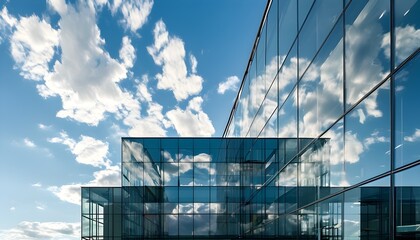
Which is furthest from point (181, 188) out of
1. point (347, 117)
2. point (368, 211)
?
point (368, 211)

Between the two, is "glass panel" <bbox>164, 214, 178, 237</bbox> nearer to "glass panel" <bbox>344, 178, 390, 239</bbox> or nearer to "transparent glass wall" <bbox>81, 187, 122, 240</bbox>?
"transparent glass wall" <bbox>81, 187, 122, 240</bbox>

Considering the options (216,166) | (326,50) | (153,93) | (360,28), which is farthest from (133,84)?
(360,28)

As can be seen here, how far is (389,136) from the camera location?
24.6 feet

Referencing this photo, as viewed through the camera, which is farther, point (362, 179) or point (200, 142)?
point (200, 142)

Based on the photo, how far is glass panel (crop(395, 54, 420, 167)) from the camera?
6.68 metres

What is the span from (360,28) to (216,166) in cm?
2152

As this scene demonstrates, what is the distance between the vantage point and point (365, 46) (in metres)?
8.79

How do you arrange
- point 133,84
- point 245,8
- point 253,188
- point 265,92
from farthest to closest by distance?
point 133,84 < point 253,188 < point 245,8 < point 265,92

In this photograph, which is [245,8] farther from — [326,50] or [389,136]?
[389,136]

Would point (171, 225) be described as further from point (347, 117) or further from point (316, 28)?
point (347, 117)

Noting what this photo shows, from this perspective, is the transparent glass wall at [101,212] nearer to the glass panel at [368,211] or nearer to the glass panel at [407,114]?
the glass panel at [368,211]

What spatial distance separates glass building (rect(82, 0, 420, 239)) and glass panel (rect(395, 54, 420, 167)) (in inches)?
0.7

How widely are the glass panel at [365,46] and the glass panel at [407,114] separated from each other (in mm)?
661

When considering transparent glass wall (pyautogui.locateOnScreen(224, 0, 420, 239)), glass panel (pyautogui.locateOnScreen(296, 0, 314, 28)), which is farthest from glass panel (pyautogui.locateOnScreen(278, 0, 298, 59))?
glass panel (pyautogui.locateOnScreen(296, 0, 314, 28))
